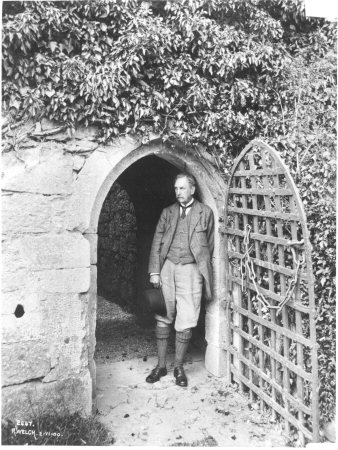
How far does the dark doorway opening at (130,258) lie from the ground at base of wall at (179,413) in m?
0.75

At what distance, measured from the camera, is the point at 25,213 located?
3398 millimetres

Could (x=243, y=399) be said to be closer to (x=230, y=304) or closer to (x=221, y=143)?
(x=230, y=304)

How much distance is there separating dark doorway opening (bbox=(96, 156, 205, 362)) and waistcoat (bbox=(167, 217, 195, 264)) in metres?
0.49

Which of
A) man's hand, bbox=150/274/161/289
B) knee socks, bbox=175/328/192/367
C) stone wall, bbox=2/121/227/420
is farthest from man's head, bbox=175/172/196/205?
knee socks, bbox=175/328/192/367

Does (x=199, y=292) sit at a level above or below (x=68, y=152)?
below

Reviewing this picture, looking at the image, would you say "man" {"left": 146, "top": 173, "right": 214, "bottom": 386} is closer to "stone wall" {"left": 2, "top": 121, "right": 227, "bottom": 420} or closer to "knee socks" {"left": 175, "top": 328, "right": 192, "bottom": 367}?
"knee socks" {"left": 175, "top": 328, "right": 192, "bottom": 367}

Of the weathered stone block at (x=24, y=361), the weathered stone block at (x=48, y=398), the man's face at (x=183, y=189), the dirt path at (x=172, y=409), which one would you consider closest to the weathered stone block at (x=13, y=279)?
the weathered stone block at (x=24, y=361)

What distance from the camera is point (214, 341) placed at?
14.6 feet

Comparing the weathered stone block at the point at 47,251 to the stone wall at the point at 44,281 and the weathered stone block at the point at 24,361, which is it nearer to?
the stone wall at the point at 44,281

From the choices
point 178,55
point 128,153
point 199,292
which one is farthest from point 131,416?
point 178,55

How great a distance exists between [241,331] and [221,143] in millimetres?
1812

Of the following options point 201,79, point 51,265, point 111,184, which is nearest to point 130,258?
point 111,184

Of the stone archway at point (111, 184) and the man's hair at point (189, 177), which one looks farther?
the man's hair at point (189, 177)

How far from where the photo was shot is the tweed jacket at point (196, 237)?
4254 mm
